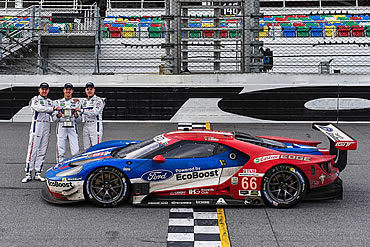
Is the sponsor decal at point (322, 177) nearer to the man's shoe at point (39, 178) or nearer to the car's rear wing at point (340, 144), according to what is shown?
the car's rear wing at point (340, 144)

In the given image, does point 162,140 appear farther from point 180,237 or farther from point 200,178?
point 180,237

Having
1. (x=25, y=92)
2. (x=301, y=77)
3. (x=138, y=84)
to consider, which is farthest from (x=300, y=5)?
(x=25, y=92)

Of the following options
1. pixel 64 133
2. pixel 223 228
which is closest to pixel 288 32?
pixel 64 133

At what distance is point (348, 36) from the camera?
20.7 m

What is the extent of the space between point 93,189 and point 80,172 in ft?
0.87

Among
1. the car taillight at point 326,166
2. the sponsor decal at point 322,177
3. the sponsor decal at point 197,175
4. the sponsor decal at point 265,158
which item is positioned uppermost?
the sponsor decal at point 265,158

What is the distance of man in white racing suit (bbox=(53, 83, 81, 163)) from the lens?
7.55 m

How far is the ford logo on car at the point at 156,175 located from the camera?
5750 millimetres

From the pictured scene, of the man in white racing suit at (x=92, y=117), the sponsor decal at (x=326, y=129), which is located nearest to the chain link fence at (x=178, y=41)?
the man in white racing suit at (x=92, y=117)

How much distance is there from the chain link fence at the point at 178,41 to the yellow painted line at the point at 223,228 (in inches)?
298

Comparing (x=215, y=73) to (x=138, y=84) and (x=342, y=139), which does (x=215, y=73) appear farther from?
(x=342, y=139)

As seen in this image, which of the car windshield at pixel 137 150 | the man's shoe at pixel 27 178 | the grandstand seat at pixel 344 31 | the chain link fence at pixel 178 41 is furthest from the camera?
the grandstand seat at pixel 344 31

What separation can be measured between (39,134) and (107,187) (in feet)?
7.25

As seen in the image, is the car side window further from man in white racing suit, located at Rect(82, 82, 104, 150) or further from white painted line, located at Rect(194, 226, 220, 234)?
man in white racing suit, located at Rect(82, 82, 104, 150)
